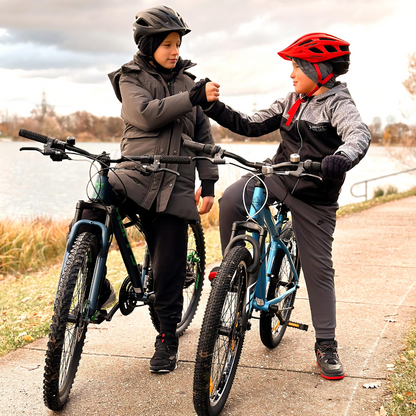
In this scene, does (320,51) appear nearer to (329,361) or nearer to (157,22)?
(157,22)

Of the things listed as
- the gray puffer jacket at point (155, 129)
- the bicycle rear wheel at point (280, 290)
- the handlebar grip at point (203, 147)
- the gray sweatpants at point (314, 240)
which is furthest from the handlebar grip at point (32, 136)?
the bicycle rear wheel at point (280, 290)

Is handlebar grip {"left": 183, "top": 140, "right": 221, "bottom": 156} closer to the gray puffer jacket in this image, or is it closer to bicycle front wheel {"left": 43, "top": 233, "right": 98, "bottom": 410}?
the gray puffer jacket

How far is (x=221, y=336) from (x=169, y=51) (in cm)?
167

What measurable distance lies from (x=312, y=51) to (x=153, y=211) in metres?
1.32

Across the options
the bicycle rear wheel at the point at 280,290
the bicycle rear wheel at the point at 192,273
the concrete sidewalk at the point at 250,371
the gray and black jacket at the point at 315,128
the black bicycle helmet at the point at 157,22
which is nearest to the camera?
the concrete sidewalk at the point at 250,371

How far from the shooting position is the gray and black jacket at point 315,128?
3184 millimetres

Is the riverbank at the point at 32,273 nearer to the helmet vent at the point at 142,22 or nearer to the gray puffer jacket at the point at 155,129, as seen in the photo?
the gray puffer jacket at the point at 155,129

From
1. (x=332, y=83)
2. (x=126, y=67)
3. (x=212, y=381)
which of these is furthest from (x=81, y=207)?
(x=332, y=83)

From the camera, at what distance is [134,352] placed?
386 centimetres

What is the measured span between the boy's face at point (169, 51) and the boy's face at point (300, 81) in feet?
2.29

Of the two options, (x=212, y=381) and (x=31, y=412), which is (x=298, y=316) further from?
(x=31, y=412)

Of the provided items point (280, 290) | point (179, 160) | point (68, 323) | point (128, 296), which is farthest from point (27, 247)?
point (179, 160)

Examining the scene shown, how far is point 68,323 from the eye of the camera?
2934 mm

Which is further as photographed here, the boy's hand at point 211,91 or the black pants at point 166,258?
the black pants at point 166,258
